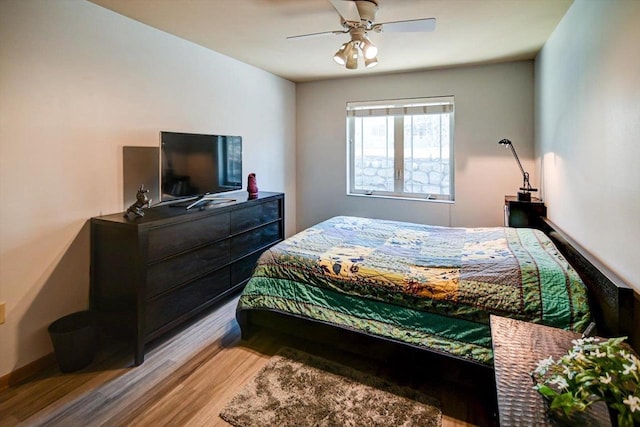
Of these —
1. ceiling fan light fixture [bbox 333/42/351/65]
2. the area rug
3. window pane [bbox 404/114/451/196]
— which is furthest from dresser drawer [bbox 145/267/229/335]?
window pane [bbox 404/114/451/196]

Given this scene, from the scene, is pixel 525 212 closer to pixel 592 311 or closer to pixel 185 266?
pixel 592 311

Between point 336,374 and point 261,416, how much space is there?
0.54 meters

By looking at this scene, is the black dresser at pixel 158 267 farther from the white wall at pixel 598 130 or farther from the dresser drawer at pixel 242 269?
the white wall at pixel 598 130

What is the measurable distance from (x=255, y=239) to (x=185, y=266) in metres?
0.92

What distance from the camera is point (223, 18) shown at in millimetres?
2568

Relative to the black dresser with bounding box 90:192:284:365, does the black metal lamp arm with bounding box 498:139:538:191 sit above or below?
above

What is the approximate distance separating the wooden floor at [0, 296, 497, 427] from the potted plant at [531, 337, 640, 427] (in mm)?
924

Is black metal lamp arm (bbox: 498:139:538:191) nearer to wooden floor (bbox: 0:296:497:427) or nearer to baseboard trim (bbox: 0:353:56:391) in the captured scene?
wooden floor (bbox: 0:296:497:427)

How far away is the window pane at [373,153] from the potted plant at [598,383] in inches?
141

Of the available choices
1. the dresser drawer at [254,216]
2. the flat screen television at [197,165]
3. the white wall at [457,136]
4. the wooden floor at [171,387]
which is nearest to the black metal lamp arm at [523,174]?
the white wall at [457,136]

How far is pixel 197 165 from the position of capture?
2.89 metres

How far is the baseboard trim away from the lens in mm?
2030

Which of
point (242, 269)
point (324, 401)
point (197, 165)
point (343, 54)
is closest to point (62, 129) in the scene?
point (197, 165)

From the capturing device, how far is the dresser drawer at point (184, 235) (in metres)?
2.31
